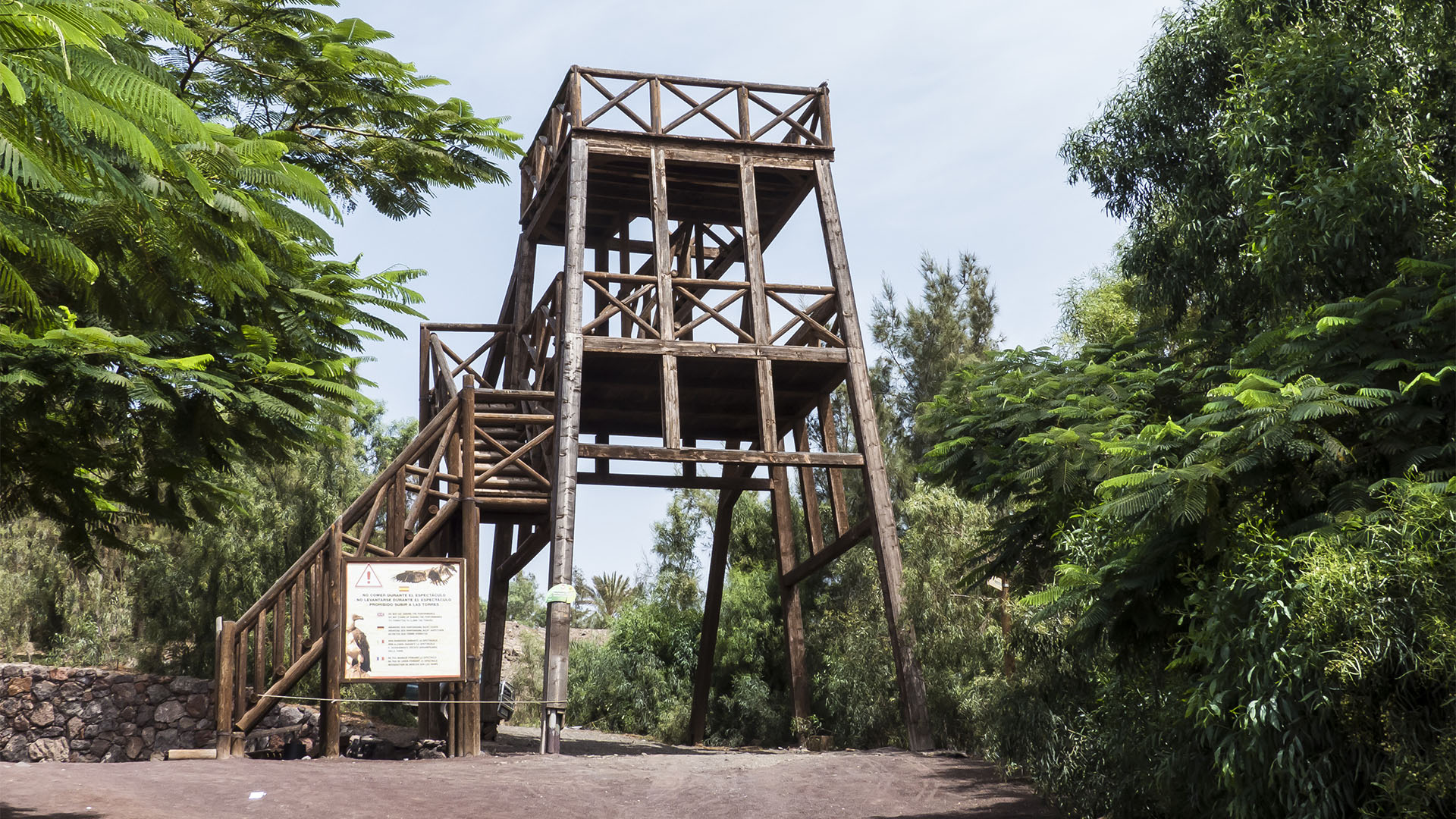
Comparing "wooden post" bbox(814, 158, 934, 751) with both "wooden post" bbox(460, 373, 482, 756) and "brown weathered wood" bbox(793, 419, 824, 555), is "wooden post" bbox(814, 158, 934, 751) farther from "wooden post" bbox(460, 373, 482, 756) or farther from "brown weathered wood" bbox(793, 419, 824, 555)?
"wooden post" bbox(460, 373, 482, 756)

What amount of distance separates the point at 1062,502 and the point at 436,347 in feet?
30.2

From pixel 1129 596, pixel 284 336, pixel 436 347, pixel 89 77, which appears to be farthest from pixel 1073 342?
pixel 89 77

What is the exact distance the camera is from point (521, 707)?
2928cm

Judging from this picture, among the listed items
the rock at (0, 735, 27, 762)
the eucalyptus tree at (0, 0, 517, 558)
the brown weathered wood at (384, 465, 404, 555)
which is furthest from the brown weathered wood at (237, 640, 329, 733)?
the rock at (0, 735, 27, 762)

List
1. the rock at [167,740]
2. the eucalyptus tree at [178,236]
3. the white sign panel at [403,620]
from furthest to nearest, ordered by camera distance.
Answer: the rock at [167,740]
the white sign panel at [403,620]
the eucalyptus tree at [178,236]

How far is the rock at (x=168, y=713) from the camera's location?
16.9m

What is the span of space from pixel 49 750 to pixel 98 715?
839mm

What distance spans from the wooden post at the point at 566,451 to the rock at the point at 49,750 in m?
8.22

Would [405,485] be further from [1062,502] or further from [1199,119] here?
[1199,119]

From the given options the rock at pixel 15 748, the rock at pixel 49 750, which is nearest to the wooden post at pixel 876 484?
the rock at pixel 49 750

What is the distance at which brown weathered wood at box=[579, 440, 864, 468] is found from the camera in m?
13.5

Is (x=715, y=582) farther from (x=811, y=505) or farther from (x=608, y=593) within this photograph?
(x=608, y=593)

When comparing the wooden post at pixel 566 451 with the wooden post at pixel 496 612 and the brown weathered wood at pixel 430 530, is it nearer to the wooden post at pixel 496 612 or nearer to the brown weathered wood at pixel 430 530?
Answer: the brown weathered wood at pixel 430 530

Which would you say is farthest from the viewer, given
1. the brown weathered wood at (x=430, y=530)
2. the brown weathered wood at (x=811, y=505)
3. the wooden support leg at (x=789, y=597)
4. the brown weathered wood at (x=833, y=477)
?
the wooden support leg at (x=789, y=597)
